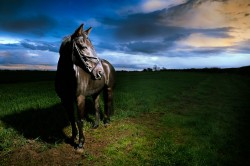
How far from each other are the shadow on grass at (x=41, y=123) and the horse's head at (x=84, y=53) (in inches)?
118

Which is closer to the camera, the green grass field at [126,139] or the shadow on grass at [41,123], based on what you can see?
the green grass field at [126,139]

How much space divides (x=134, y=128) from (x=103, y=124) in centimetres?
144

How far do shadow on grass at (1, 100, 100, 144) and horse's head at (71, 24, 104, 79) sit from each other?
2.99 meters

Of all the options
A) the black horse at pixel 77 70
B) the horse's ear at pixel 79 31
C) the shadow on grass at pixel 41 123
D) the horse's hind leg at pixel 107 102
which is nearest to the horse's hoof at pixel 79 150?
the black horse at pixel 77 70

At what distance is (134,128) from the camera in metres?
11.7

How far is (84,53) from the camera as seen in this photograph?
26.4 ft

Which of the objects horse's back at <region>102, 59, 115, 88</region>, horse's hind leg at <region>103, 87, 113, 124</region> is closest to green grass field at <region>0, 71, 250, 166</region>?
horse's hind leg at <region>103, 87, 113, 124</region>

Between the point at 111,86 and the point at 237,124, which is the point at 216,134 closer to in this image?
the point at 237,124

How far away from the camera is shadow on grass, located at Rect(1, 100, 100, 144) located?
9945 millimetres

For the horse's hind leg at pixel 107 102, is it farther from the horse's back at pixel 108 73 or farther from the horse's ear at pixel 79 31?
the horse's ear at pixel 79 31

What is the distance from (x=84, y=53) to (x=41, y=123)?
16.5 ft

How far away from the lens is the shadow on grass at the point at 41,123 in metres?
9.95

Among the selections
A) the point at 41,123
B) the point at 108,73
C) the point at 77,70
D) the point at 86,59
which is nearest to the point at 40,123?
the point at 41,123

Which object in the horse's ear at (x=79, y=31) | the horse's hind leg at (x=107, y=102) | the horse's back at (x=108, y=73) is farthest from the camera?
the horse's hind leg at (x=107, y=102)
